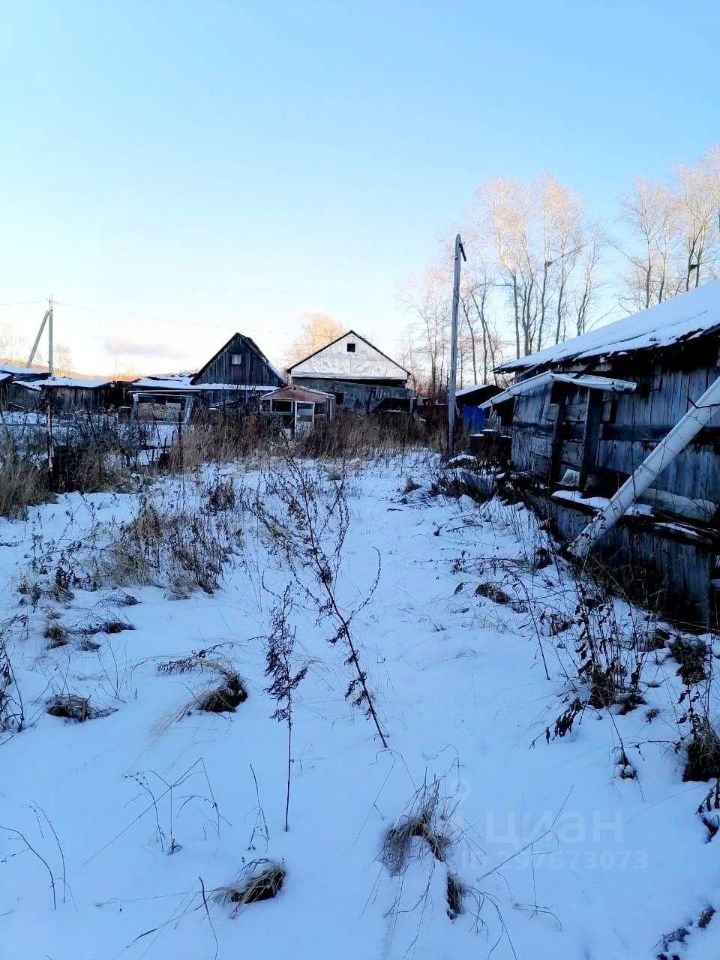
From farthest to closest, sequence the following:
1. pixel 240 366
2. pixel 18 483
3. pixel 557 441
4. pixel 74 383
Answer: pixel 74 383 < pixel 240 366 < pixel 557 441 < pixel 18 483

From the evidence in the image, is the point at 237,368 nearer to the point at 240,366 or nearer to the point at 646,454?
the point at 240,366

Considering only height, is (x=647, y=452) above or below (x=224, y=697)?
above

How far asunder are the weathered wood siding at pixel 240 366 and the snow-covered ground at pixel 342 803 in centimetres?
3054

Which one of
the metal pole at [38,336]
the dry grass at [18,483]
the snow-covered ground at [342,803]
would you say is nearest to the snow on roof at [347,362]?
the metal pole at [38,336]

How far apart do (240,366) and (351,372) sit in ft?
24.1

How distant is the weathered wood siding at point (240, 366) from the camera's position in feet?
107

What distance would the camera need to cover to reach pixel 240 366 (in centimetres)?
3288

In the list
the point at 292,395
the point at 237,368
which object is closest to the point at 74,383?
the point at 237,368

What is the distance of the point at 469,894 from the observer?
1.61 m

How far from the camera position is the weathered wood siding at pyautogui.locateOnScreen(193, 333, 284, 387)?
32.7 m

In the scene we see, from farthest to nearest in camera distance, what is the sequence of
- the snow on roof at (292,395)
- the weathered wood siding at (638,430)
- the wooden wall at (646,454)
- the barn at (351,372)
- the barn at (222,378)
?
the barn at (351,372) < the barn at (222,378) < the snow on roof at (292,395) < the weathered wood siding at (638,430) < the wooden wall at (646,454)

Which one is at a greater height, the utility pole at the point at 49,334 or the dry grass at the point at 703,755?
the utility pole at the point at 49,334

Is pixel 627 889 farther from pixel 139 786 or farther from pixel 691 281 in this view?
pixel 691 281

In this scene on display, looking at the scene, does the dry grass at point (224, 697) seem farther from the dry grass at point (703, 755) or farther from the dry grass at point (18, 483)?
the dry grass at point (18, 483)
